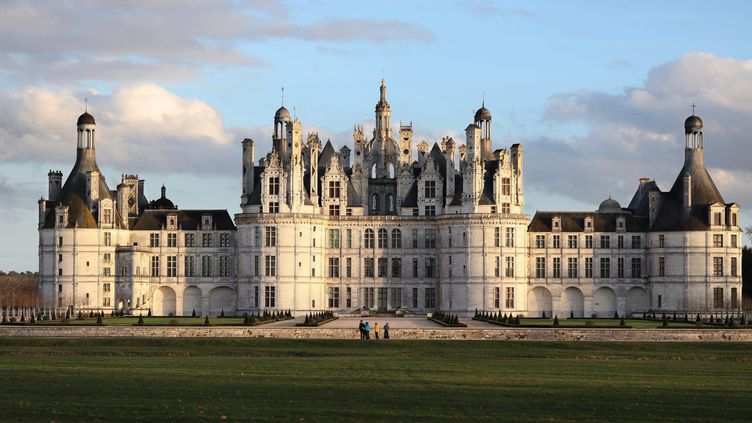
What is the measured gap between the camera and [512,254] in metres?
113

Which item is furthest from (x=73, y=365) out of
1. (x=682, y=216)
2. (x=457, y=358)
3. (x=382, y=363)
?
(x=682, y=216)

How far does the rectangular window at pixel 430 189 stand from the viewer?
11644 centimetres

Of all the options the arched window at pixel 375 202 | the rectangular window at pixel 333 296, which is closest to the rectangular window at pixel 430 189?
the arched window at pixel 375 202

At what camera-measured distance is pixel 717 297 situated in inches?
4380

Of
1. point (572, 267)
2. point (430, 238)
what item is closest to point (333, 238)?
point (430, 238)

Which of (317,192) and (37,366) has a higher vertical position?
(317,192)

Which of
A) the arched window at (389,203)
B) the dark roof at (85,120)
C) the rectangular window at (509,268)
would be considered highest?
the dark roof at (85,120)

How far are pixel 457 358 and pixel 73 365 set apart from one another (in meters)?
15.6

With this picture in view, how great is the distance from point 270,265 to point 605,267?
→ 2551 cm

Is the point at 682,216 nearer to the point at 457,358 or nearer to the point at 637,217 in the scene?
the point at 637,217

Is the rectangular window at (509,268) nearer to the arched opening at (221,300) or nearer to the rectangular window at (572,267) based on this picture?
the rectangular window at (572,267)

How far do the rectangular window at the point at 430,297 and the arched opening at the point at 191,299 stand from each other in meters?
17.5

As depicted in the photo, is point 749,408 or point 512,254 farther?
point 512,254

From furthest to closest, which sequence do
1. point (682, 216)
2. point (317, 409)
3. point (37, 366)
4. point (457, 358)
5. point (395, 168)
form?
point (395, 168)
point (682, 216)
point (457, 358)
point (37, 366)
point (317, 409)
